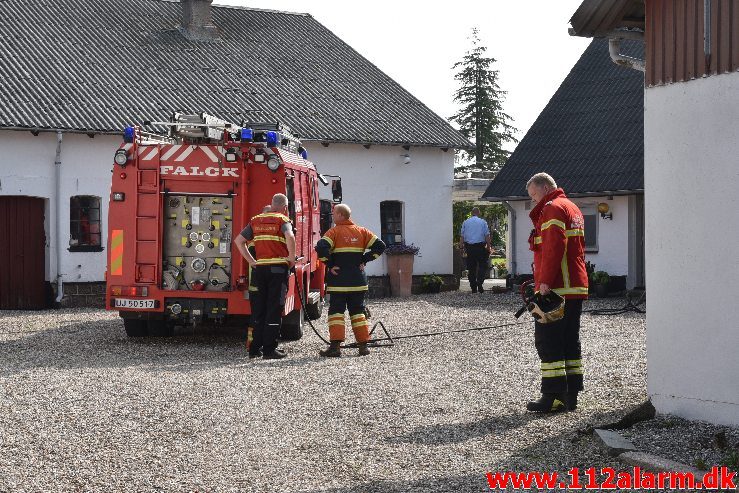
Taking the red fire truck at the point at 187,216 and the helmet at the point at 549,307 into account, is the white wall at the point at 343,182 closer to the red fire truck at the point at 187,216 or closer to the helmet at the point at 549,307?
the red fire truck at the point at 187,216

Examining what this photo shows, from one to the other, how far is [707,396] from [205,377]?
208 inches

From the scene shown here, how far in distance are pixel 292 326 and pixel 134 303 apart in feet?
7.24

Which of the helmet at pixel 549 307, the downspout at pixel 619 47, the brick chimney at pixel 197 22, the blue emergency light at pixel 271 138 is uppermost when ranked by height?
the brick chimney at pixel 197 22

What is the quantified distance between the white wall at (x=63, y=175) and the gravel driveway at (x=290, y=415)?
7.38 m

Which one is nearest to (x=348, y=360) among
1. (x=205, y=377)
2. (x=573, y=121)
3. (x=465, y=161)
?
(x=205, y=377)

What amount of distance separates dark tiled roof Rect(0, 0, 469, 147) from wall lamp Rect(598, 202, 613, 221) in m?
Answer: 4.36

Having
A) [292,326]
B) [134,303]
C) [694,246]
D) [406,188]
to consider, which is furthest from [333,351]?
[406,188]

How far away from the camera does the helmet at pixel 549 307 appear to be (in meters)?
8.59

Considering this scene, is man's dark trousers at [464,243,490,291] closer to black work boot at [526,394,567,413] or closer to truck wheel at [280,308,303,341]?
truck wheel at [280,308,303,341]

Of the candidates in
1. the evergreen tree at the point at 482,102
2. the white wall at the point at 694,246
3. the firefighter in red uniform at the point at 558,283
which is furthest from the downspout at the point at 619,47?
the evergreen tree at the point at 482,102

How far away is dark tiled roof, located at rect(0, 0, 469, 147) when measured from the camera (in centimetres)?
2289

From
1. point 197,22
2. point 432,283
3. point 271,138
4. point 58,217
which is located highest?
point 197,22

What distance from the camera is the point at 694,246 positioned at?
7961mm

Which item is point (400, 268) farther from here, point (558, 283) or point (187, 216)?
point (558, 283)
